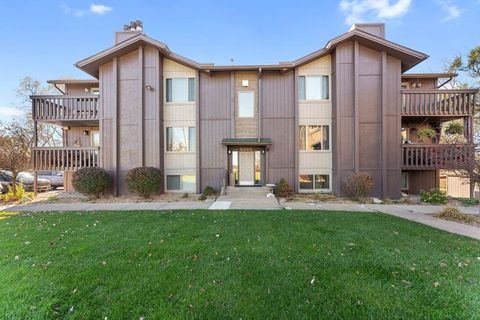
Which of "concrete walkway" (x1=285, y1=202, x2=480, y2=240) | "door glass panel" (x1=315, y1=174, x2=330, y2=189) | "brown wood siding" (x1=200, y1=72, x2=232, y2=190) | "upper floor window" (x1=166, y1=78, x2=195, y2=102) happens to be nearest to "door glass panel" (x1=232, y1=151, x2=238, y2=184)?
"brown wood siding" (x1=200, y1=72, x2=232, y2=190)

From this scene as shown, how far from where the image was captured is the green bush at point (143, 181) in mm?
11047

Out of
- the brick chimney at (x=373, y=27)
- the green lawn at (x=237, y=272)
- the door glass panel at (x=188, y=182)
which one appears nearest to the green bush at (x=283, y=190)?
the door glass panel at (x=188, y=182)

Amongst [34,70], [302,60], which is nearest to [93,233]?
[302,60]

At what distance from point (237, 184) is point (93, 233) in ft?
27.2

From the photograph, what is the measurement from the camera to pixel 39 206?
9469 mm

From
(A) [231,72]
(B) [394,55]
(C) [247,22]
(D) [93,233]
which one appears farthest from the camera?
(C) [247,22]

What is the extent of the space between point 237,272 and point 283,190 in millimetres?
8545

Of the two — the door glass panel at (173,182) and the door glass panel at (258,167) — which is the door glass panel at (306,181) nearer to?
the door glass panel at (258,167)

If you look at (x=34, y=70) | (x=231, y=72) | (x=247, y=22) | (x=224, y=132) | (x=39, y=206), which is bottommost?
(x=39, y=206)

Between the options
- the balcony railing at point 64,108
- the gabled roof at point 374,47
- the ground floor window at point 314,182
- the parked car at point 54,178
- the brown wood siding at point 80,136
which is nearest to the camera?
the gabled roof at point 374,47

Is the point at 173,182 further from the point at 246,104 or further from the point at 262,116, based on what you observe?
the point at 262,116

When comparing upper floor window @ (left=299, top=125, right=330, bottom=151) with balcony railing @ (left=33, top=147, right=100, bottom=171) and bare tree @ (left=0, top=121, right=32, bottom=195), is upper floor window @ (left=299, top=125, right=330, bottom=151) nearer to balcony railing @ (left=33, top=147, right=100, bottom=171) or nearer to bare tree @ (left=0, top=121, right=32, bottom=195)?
balcony railing @ (left=33, top=147, right=100, bottom=171)

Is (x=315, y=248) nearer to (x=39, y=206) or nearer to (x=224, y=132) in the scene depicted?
(x=224, y=132)

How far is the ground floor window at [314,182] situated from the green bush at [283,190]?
4.02 feet
